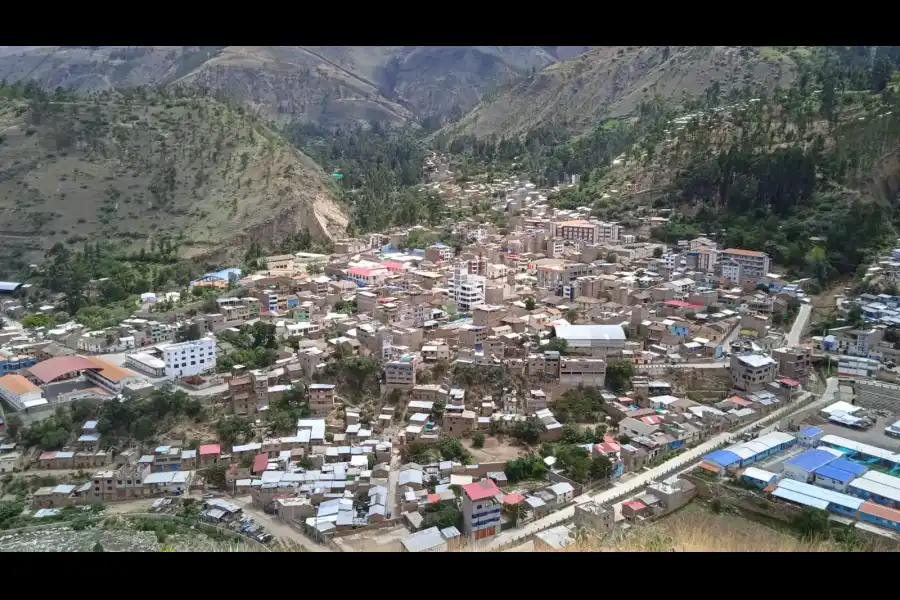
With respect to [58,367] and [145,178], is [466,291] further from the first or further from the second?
[145,178]

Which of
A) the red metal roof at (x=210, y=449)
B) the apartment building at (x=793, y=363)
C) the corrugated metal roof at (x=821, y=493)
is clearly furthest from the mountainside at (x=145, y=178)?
the corrugated metal roof at (x=821, y=493)

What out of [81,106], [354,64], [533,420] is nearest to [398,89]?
[354,64]

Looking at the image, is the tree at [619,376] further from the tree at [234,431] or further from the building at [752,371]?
the tree at [234,431]

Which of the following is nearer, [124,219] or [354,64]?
[124,219]

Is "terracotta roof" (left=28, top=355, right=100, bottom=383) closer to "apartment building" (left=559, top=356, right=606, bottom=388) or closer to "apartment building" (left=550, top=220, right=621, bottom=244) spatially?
"apartment building" (left=559, top=356, right=606, bottom=388)

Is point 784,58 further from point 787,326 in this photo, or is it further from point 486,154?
point 787,326

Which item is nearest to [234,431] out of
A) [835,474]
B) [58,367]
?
[58,367]
